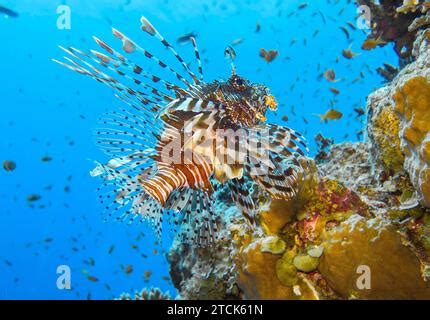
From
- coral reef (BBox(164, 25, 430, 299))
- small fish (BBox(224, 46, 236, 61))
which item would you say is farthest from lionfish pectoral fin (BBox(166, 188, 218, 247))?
small fish (BBox(224, 46, 236, 61))

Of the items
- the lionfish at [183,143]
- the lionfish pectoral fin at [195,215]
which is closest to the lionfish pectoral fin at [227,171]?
the lionfish at [183,143]

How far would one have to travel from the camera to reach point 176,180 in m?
2.81

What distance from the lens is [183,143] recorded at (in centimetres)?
266

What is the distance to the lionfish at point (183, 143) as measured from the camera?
2340 mm

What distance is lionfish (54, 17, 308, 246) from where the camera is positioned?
2.34 m

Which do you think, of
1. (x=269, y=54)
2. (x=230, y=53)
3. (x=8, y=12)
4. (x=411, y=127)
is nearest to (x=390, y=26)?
(x=269, y=54)

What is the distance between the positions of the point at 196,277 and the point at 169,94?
2.37 meters

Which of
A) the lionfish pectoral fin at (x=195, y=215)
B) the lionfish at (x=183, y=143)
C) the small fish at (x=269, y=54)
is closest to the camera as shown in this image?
the lionfish at (x=183, y=143)

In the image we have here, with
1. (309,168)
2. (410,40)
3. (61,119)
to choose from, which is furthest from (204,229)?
(61,119)

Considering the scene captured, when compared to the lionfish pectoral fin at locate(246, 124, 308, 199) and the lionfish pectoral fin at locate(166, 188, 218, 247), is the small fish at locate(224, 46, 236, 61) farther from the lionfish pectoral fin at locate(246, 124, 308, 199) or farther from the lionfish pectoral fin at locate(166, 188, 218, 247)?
the lionfish pectoral fin at locate(166, 188, 218, 247)

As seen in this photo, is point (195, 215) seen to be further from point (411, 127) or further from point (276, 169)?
point (411, 127)

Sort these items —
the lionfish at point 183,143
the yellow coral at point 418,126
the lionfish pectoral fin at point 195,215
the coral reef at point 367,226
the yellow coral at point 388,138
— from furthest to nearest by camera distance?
1. the lionfish pectoral fin at point 195,215
2. the yellow coral at point 388,138
3. the lionfish at point 183,143
4. the coral reef at point 367,226
5. the yellow coral at point 418,126

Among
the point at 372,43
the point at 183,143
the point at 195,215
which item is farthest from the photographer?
the point at 372,43

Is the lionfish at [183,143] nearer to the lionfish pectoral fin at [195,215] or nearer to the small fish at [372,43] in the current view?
the lionfish pectoral fin at [195,215]
